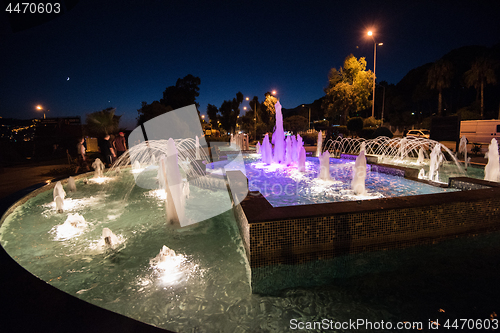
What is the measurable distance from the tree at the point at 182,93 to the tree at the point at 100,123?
15.9 meters

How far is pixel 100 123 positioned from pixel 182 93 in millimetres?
20542

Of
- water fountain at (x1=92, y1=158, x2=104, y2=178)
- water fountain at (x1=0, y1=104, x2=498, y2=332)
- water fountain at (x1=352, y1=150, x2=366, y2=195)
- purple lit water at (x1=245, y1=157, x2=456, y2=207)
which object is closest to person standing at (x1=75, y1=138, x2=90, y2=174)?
water fountain at (x1=92, y1=158, x2=104, y2=178)

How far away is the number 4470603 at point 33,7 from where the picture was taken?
7547mm

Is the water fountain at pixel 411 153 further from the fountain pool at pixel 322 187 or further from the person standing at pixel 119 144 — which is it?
the person standing at pixel 119 144

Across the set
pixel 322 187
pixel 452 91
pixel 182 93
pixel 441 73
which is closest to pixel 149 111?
pixel 182 93

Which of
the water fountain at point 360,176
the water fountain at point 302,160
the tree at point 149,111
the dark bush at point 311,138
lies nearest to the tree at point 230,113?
the tree at point 149,111

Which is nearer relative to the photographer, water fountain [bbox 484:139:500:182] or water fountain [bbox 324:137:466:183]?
water fountain [bbox 484:139:500:182]

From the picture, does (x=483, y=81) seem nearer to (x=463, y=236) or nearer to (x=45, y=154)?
(x=463, y=236)

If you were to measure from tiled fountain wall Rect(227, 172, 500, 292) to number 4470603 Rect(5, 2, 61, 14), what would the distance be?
8576 millimetres

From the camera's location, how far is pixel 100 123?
105 feet

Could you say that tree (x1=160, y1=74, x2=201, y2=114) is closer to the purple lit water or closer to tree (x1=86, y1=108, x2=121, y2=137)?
tree (x1=86, y1=108, x2=121, y2=137)

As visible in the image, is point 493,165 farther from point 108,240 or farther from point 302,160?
point 108,240

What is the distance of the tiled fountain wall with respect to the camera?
3.82 meters

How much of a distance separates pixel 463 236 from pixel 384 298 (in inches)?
107
